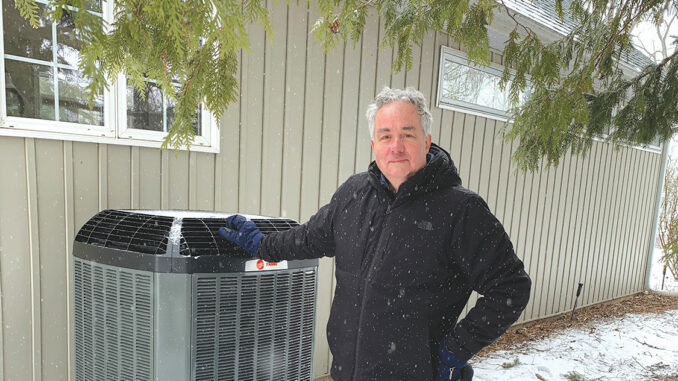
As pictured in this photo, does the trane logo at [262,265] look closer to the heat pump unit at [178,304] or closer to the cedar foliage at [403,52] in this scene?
the heat pump unit at [178,304]

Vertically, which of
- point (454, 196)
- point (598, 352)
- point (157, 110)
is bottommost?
point (598, 352)

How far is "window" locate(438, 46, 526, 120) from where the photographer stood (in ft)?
13.9

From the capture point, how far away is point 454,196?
146cm

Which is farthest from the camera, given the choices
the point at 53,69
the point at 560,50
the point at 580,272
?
the point at 580,272

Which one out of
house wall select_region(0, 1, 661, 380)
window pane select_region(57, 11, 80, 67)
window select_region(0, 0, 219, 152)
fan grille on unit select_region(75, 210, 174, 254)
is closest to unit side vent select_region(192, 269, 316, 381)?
fan grille on unit select_region(75, 210, 174, 254)

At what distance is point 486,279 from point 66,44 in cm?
237

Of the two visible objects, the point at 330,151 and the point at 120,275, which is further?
the point at 330,151

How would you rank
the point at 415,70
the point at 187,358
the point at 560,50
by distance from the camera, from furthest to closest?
the point at 415,70
the point at 560,50
the point at 187,358

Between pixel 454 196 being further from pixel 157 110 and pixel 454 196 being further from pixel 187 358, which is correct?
pixel 157 110

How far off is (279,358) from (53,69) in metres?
1.89

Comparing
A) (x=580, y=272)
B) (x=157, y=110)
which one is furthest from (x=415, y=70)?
(x=580, y=272)

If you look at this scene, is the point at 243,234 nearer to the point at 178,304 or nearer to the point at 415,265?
the point at 178,304

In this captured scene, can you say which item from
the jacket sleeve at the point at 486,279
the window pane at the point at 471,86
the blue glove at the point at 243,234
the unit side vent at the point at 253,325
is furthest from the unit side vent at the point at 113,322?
the window pane at the point at 471,86

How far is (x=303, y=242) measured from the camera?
1.68 metres
